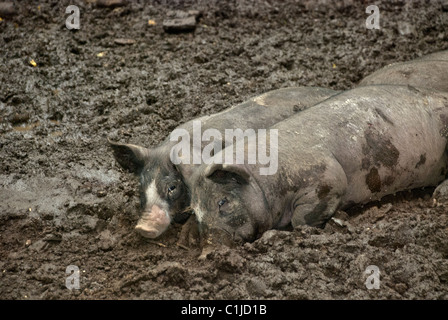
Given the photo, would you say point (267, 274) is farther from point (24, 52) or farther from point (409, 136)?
point (24, 52)

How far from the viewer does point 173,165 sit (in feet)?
13.4

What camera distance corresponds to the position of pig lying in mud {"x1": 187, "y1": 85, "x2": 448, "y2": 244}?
3.54 meters

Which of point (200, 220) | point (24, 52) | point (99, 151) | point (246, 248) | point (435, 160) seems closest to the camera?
point (246, 248)

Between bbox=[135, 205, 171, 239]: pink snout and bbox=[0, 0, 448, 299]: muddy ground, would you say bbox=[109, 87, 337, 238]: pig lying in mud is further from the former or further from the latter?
bbox=[0, 0, 448, 299]: muddy ground

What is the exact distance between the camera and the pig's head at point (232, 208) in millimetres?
3520

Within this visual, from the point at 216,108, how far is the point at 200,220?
1707 mm

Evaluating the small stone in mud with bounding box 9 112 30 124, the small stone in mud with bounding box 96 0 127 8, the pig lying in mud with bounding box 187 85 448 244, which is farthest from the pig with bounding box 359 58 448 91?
the small stone in mud with bounding box 96 0 127 8

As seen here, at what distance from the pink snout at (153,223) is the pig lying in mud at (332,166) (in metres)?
0.25

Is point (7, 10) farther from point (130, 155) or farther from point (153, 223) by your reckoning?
point (153, 223)

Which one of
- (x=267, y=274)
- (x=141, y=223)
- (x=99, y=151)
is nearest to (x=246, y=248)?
(x=267, y=274)

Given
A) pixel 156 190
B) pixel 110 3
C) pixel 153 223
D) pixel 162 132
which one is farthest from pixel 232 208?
pixel 110 3

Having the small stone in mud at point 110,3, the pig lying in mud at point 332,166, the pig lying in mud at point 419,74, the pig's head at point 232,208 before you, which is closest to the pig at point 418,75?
the pig lying in mud at point 419,74

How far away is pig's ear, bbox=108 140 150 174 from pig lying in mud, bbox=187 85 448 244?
0.51 metres

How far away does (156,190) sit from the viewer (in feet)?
13.3
